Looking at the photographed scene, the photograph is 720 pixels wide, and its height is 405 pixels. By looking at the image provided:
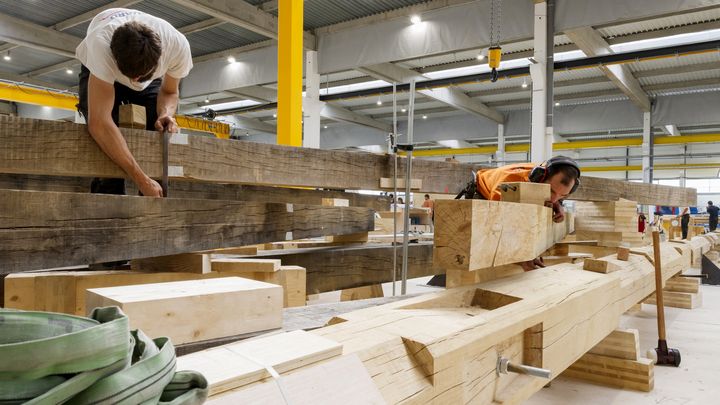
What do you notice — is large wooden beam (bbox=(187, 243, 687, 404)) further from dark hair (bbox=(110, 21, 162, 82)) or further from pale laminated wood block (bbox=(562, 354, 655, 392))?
dark hair (bbox=(110, 21, 162, 82))

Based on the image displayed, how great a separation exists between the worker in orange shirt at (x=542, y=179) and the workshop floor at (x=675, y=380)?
847 mm

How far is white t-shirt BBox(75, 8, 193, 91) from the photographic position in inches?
80.5

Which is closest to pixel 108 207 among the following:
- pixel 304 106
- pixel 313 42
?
pixel 304 106

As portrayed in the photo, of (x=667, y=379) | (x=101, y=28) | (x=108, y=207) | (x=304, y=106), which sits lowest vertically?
(x=667, y=379)

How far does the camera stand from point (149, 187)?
78.5 inches

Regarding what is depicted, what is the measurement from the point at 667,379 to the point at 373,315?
2.99 metres

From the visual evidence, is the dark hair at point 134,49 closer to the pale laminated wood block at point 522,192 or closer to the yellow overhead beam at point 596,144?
the pale laminated wood block at point 522,192

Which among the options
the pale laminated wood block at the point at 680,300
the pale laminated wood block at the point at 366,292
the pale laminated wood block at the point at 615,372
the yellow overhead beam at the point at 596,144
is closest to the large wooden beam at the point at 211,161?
the pale laminated wood block at the point at 615,372

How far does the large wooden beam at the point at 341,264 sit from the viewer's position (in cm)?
295

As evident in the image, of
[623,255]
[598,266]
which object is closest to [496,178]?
[598,266]

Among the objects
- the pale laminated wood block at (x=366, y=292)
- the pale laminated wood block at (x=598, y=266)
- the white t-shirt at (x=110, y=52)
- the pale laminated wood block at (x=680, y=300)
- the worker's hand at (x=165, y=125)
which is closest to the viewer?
the white t-shirt at (x=110, y=52)

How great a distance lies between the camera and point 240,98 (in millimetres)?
Answer: 16125

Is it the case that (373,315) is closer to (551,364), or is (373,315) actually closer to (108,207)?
(551,364)

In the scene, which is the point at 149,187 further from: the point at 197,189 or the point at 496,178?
the point at 496,178
